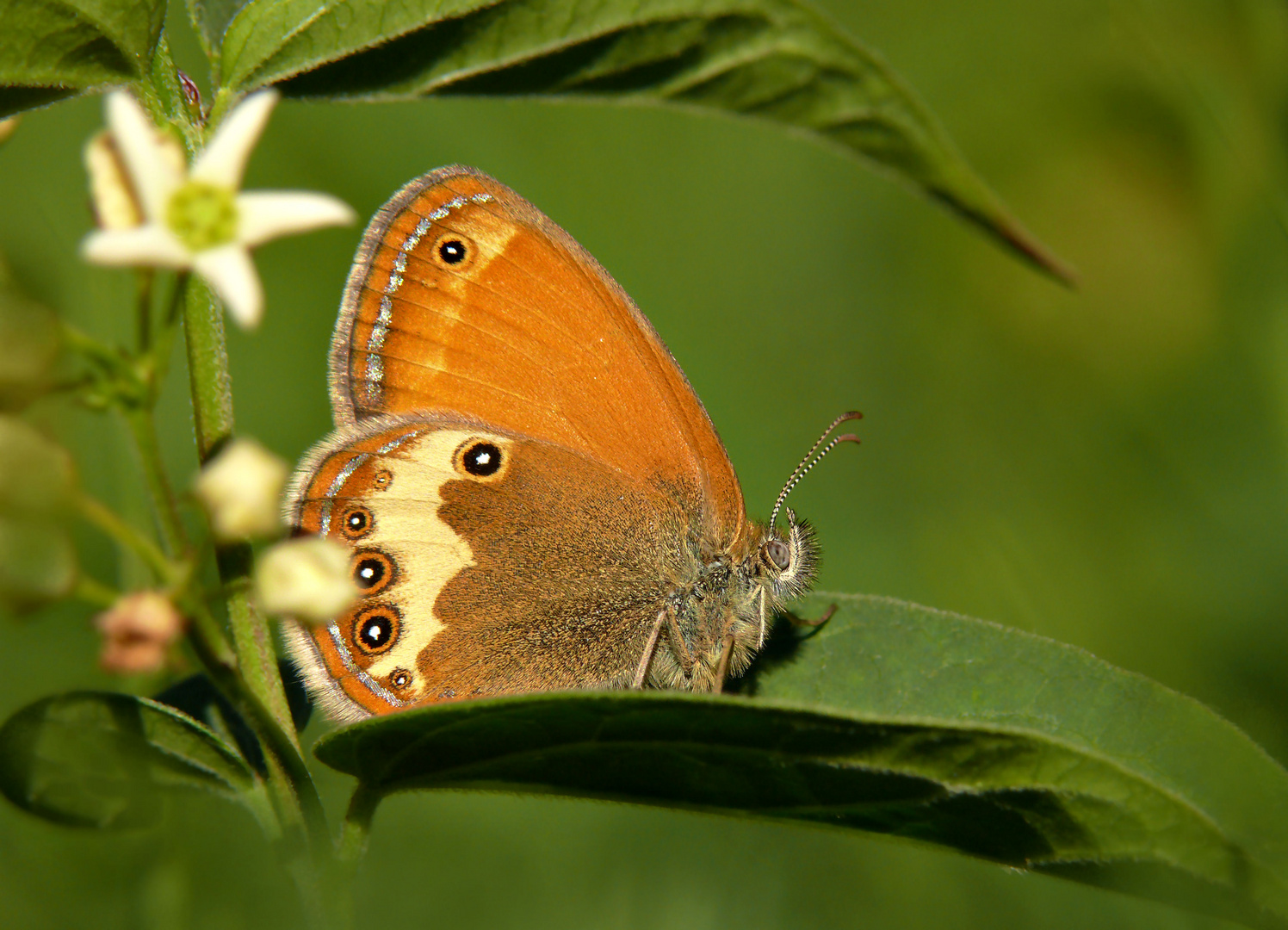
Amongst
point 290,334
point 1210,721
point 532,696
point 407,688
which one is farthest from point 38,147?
point 1210,721

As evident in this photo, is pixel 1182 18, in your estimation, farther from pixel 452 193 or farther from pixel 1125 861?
pixel 1125 861

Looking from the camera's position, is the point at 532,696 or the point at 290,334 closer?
the point at 532,696

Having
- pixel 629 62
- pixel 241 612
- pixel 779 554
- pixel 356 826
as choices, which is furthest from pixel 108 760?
pixel 779 554

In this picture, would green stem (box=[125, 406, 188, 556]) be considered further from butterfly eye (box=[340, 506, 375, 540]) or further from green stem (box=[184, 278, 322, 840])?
butterfly eye (box=[340, 506, 375, 540])

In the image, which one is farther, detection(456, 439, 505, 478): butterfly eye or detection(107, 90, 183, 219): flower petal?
detection(456, 439, 505, 478): butterfly eye

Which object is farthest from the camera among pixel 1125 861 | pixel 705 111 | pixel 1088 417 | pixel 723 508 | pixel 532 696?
pixel 1088 417

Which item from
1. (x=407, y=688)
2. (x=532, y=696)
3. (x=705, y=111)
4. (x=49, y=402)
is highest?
(x=705, y=111)

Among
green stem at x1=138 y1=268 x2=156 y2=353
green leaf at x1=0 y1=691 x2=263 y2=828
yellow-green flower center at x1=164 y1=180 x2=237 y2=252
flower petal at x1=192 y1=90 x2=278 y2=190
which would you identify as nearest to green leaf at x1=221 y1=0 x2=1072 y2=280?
flower petal at x1=192 y1=90 x2=278 y2=190
